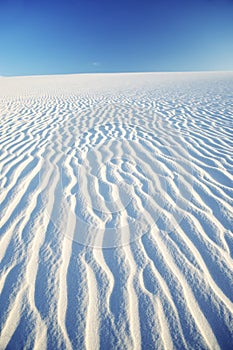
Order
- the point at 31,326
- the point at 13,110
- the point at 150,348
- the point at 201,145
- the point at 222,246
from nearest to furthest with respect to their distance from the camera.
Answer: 1. the point at 150,348
2. the point at 31,326
3. the point at 222,246
4. the point at 201,145
5. the point at 13,110

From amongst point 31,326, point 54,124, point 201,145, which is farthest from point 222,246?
point 54,124

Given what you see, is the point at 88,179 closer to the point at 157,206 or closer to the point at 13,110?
the point at 157,206

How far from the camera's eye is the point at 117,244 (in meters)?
2.62

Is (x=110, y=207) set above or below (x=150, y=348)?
above

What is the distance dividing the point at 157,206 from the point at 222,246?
0.91 meters

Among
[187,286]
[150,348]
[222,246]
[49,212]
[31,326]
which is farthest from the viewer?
[49,212]

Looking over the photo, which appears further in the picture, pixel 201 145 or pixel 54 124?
pixel 54 124

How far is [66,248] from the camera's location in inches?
101

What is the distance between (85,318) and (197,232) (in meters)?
1.46

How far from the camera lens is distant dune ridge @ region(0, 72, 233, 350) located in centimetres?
187

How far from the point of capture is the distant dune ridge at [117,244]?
1.87 metres

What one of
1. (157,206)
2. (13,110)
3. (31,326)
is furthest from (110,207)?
(13,110)

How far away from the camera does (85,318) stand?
6.36ft

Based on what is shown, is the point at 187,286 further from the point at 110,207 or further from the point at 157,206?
the point at 110,207
